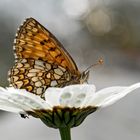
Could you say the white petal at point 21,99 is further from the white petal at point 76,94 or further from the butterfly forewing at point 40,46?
the butterfly forewing at point 40,46

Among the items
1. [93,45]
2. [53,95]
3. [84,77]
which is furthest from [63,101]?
[93,45]

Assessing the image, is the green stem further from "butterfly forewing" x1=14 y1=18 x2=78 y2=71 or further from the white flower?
"butterfly forewing" x1=14 y1=18 x2=78 y2=71

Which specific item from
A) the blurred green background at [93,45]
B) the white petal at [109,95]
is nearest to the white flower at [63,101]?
the white petal at [109,95]

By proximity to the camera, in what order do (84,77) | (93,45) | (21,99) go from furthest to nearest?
(93,45), (84,77), (21,99)

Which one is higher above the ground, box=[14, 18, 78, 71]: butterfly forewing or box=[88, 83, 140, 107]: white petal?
box=[14, 18, 78, 71]: butterfly forewing

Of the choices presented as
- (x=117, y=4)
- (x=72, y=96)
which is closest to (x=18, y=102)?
(x=72, y=96)

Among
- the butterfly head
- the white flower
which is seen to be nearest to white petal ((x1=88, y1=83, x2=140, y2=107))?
the white flower

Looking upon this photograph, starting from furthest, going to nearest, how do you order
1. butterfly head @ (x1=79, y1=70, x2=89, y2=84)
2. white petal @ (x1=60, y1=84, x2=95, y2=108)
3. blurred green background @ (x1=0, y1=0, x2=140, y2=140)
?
blurred green background @ (x1=0, y1=0, x2=140, y2=140)
butterfly head @ (x1=79, y1=70, x2=89, y2=84)
white petal @ (x1=60, y1=84, x2=95, y2=108)

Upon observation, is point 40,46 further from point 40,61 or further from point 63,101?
point 63,101
